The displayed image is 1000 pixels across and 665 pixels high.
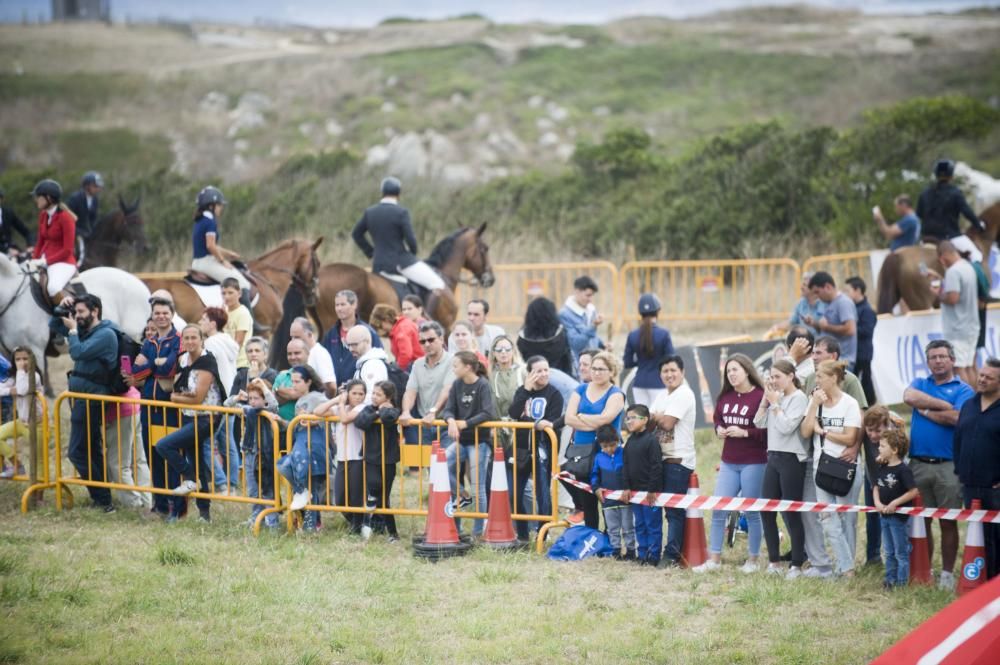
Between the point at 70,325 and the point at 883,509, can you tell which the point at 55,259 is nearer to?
the point at 70,325

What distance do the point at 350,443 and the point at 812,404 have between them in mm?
3727

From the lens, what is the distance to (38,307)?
1417cm

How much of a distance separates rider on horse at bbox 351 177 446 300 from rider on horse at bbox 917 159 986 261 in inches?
264

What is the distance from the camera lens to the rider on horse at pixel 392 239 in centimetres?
1658

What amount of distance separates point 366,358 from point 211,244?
14.6ft

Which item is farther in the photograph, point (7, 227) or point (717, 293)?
point (717, 293)

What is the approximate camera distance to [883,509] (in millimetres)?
9359

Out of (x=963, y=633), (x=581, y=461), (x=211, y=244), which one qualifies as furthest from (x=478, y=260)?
(x=963, y=633)

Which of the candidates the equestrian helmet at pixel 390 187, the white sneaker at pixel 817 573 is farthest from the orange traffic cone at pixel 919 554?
the equestrian helmet at pixel 390 187

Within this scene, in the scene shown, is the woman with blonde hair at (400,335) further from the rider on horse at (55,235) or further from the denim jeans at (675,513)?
the rider on horse at (55,235)

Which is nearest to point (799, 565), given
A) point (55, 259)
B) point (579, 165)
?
point (55, 259)

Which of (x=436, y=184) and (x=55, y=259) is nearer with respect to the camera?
(x=55, y=259)

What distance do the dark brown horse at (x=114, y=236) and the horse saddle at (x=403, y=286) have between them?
14.3 ft

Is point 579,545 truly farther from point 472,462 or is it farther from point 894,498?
point 894,498
